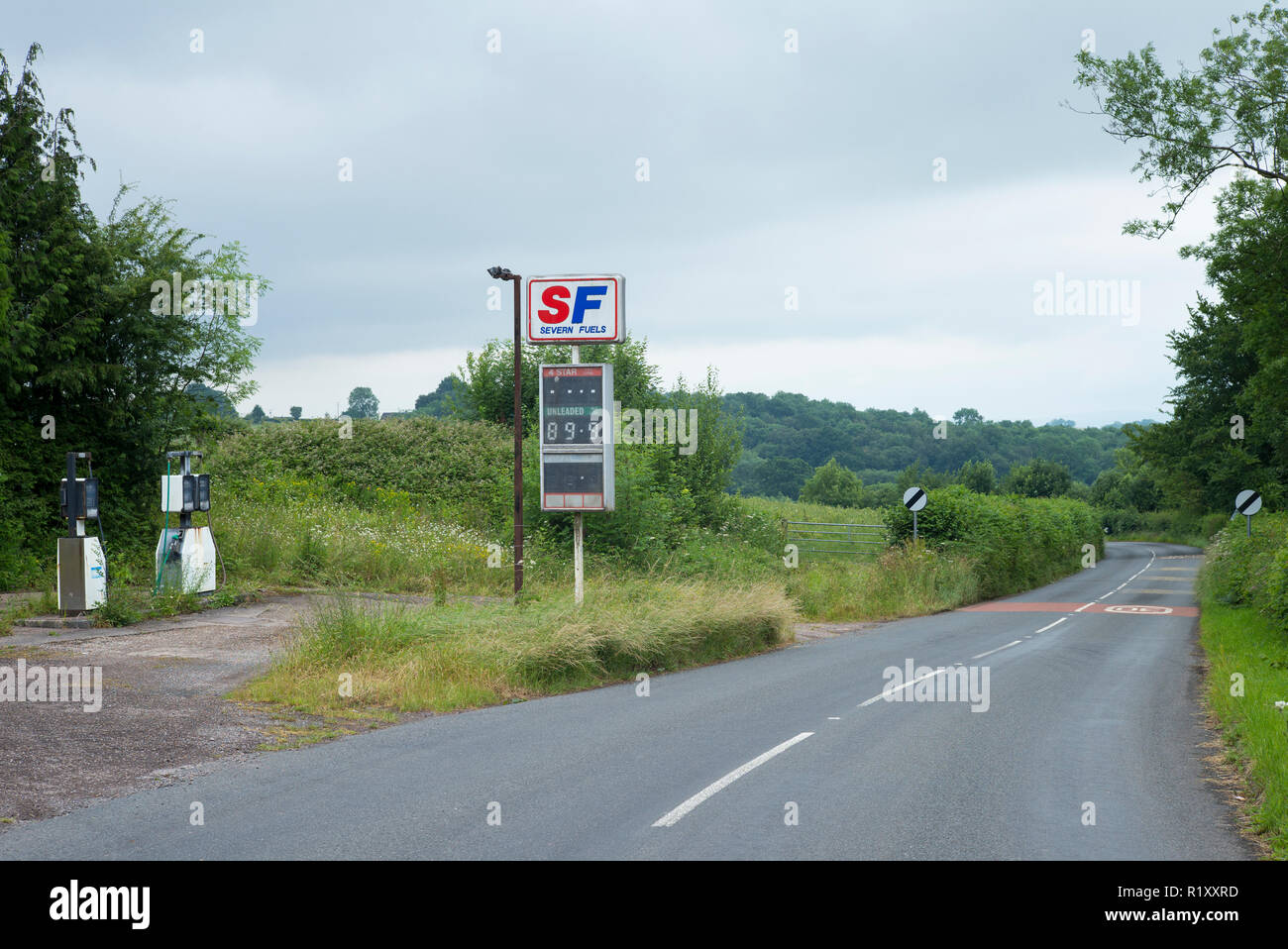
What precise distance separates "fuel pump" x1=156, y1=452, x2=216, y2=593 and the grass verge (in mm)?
16046

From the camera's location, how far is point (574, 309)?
16.5m

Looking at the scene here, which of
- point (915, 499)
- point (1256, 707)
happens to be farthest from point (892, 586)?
point (1256, 707)

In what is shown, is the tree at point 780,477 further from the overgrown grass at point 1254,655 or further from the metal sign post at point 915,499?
the metal sign post at point 915,499

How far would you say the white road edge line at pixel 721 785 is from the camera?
6.82m

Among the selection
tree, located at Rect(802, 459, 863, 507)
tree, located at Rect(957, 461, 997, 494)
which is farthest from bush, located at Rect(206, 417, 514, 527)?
tree, located at Rect(957, 461, 997, 494)

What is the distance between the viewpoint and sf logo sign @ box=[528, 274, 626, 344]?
53.5 feet

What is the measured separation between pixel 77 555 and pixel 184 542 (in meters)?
2.67

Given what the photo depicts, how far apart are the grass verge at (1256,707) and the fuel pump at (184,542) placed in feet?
52.6

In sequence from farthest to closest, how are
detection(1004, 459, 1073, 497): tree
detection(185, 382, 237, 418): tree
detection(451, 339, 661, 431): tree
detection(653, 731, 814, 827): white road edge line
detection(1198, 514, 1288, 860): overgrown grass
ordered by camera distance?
detection(1004, 459, 1073, 497): tree → detection(451, 339, 661, 431): tree → detection(185, 382, 237, 418): tree → detection(1198, 514, 1288, 860): overgrown grass → detection(653, 731, 814, 827): white road edge line

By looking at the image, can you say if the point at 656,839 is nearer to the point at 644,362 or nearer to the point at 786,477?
the point at 644,362

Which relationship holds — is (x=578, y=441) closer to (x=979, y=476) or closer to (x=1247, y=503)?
(x=1247, y=503)

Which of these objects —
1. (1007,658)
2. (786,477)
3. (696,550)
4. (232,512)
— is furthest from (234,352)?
(786,477)

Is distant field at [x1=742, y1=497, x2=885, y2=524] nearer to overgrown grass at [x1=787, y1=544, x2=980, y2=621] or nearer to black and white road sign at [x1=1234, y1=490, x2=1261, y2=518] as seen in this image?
overgrown grass at [x1=787, y1=544, x2=980, y2=621]
